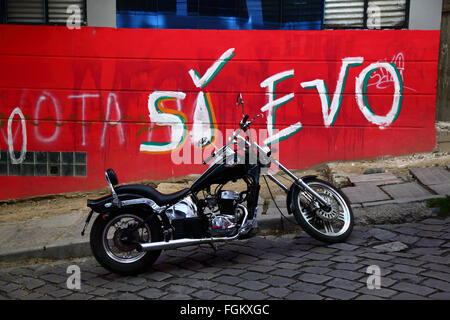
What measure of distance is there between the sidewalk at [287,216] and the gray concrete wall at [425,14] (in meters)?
2.26

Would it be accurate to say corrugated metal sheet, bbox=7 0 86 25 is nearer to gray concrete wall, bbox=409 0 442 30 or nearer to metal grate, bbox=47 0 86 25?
metal grate, bbox=47 0 86 25

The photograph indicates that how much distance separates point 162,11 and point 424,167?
439 centimetres

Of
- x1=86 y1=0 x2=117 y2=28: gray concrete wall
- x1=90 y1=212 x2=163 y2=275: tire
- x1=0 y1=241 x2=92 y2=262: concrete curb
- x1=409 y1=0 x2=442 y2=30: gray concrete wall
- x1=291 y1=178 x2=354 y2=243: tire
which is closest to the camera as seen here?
x1=90 y1=212 x2=163 y2=275: tire

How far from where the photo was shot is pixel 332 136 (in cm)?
730

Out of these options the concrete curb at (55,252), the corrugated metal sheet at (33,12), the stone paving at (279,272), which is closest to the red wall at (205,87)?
the corrugated metal sheet at (33,12)

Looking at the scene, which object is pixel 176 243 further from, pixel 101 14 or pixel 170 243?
pixel 101 14

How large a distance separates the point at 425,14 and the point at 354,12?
3.36 feet

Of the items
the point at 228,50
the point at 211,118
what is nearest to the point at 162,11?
the point at 228,50

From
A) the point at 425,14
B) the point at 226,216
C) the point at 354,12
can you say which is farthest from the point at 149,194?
the point at 425,14

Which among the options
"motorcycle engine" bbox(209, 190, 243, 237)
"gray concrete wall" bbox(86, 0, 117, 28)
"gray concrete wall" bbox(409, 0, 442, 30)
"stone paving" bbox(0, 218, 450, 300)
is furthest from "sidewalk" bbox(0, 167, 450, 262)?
"gray concrete wall" bbox(86, 0, 117, 28)

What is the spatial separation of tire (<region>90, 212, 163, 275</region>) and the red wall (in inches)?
133

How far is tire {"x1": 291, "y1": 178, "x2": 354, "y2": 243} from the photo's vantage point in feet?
14.6
